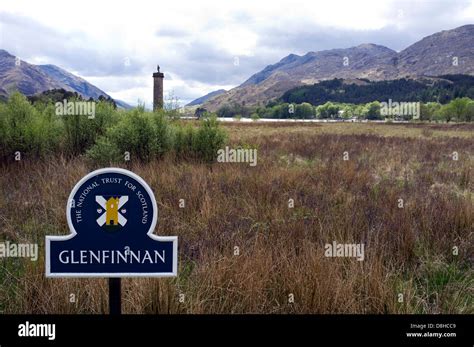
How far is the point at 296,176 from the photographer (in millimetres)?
7215

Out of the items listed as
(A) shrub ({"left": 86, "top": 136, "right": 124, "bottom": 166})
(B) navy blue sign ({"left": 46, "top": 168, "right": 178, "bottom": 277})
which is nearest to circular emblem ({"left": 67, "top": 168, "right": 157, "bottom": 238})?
(B) navy blue sign ({"left": 46, "top": 168, "right": 178, "bottom": 277})

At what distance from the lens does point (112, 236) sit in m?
2.21

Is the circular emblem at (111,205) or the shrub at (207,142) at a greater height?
the shrub at (207,142)

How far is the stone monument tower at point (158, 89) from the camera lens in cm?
1009

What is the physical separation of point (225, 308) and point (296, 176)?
4.49 meters

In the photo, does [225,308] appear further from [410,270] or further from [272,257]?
[410,270]

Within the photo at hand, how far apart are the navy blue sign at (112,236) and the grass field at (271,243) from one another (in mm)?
770

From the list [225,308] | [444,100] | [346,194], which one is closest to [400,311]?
[225,308]

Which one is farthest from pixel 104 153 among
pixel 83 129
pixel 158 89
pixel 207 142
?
pixel 158 89

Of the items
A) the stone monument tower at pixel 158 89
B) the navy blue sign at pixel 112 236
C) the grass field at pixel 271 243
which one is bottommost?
the grass field at pixel 271 243

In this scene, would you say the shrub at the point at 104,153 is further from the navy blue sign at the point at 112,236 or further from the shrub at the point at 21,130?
the navy blue sign at the point at 112,236

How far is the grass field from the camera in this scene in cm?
299

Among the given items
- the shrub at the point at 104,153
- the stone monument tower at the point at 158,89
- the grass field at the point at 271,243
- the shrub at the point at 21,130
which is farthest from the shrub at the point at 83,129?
the grass field at the point at 271,243

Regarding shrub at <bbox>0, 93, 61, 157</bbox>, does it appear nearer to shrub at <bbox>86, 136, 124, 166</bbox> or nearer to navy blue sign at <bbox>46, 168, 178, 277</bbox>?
shrub at <bbox>86, 136, 124, 166</bbox>
